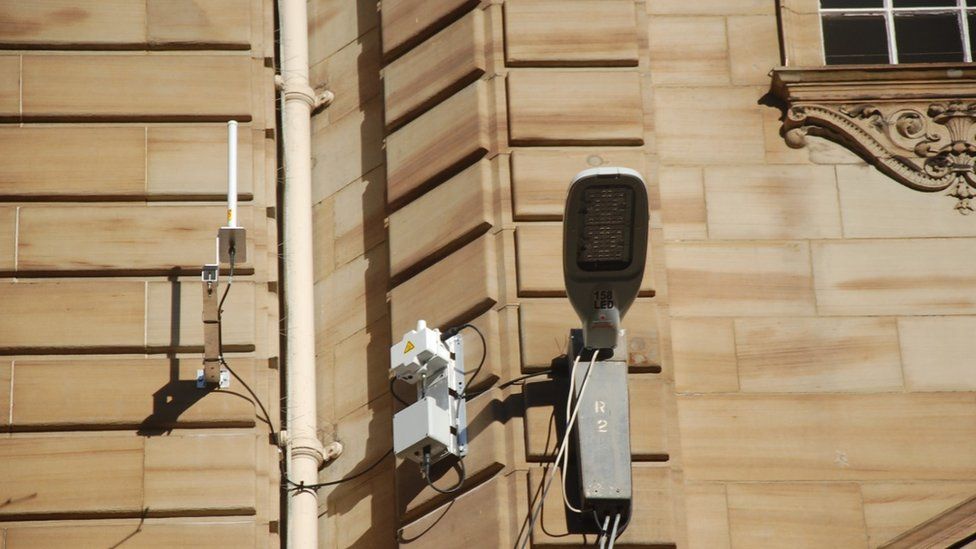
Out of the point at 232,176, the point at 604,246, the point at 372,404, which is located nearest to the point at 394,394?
the point at 372,404

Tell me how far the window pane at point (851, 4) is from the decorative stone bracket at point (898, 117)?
78 centimetres

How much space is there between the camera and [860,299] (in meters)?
13.1

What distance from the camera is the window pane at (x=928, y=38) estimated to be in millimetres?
14180

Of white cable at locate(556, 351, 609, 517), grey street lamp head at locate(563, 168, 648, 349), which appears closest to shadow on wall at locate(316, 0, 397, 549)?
white cable at locate(556, 351, 609, 517)

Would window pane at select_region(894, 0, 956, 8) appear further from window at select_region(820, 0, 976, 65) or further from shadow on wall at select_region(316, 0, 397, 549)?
shadow on wall at select_region(316, 0, 397, 549)

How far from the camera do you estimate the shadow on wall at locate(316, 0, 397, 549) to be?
12.9 m

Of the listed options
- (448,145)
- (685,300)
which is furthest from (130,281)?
(685,300)

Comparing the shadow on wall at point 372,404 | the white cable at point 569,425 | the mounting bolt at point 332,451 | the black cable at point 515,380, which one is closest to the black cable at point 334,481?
the shadow on wall at point 372,404

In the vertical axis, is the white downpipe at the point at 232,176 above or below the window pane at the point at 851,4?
below

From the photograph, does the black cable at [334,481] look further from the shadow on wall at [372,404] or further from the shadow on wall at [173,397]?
the shadow on wall at [173,397]

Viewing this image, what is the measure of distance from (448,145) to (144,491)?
10.0 ft

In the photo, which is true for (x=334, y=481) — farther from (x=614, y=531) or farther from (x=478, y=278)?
(x=614, y=531)

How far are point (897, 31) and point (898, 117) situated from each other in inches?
35.3

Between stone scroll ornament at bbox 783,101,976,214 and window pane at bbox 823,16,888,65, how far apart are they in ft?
1.77
